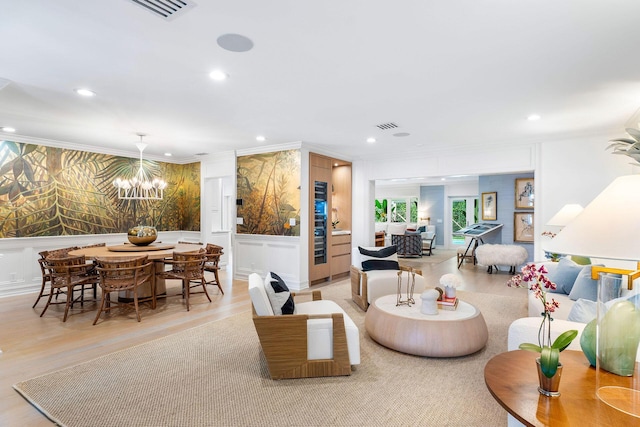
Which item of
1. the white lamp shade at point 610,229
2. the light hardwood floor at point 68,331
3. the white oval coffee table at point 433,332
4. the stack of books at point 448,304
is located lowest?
the light hardwood floor at point 68,331

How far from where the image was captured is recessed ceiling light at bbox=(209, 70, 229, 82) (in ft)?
10.3

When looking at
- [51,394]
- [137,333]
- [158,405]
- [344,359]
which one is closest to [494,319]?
[344,359]

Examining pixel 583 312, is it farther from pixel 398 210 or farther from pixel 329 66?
pixel 398 210

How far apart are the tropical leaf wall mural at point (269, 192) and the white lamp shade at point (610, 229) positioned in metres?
5.19

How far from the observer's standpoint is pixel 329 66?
2.99 metres

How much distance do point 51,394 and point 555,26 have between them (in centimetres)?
453

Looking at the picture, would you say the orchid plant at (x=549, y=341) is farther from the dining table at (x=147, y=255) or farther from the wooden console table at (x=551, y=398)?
the dining table at (x=147, y=255)

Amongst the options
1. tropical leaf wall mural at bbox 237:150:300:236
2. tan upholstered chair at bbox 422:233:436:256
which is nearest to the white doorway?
tan upholstered chair at bbox 422:233:436:256

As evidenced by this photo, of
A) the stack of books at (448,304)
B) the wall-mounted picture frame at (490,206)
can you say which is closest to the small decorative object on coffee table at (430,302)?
the stack of books at (448,304)

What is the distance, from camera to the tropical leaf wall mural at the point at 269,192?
6.29 meters

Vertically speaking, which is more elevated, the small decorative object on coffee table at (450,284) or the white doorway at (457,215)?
the white doorway at (457,215)

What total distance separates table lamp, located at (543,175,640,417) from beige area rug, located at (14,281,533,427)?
1.20 metres

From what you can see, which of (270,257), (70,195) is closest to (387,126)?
(270,257)

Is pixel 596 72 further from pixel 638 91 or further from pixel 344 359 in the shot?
pixel 344 359
